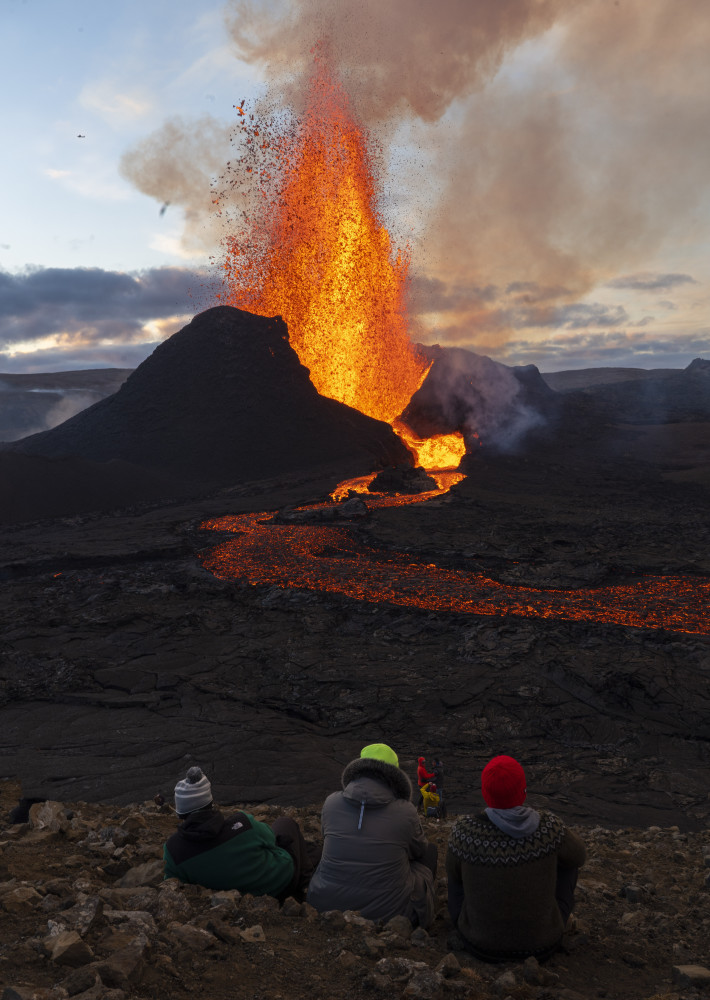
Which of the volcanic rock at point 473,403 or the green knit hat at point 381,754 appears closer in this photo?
the green knit hat at point 381,754

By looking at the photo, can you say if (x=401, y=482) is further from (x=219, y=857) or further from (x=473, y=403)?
(x=219, y=857)

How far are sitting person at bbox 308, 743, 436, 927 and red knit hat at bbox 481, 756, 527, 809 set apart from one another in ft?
1.99

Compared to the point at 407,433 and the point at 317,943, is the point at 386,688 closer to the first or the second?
the point at 317,943

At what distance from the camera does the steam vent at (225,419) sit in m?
34.9

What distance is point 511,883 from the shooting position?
10.3 feet

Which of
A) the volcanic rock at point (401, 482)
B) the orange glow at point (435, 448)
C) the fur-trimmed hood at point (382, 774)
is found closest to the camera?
the fur-trimmed hood at point (382, 774)

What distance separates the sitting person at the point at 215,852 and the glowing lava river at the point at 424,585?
420 inches

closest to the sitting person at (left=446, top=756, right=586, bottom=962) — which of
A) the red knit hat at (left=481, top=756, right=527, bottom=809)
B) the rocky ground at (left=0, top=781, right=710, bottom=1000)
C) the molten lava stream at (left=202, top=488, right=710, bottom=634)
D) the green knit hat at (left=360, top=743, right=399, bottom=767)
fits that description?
the red knit hat at (left=481, top=756, right=527, bottom=809)

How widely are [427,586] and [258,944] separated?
13.2 metres

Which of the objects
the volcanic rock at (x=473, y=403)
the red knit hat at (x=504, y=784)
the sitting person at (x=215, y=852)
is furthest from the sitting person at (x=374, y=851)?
the volcanic rock at (x=473, y=403)

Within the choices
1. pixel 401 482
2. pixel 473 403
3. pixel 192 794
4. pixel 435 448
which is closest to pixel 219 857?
pixel 192 794

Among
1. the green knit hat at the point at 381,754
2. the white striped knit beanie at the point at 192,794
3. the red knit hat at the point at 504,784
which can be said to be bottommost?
the white striped knit beanie at the point at 192,794

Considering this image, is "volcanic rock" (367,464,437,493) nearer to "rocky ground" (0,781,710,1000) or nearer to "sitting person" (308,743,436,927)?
"rocky ground" (0,781,710,1000)

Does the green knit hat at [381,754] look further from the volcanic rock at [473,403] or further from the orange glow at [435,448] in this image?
the volcanic rock at [473,403]
